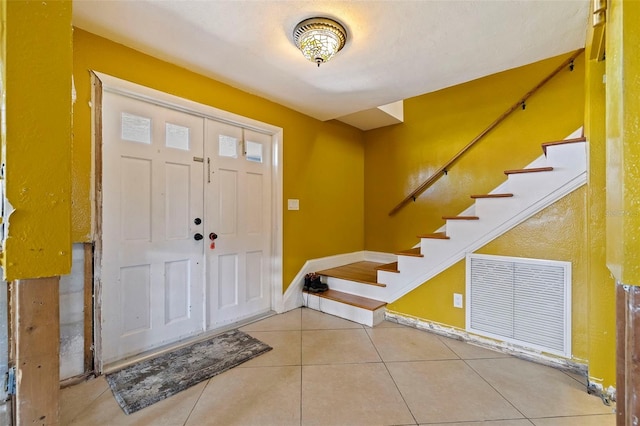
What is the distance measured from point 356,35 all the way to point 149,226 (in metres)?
2.09

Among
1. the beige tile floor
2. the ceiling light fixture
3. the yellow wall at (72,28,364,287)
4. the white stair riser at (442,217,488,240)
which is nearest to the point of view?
the beige tile floor

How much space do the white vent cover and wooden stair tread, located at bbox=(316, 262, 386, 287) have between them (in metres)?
0.92

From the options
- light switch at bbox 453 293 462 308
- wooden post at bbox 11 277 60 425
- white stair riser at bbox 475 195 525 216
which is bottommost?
light switch at bbox 453 293 462 308

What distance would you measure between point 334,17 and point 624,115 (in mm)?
1458

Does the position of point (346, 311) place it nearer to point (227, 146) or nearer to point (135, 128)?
point (227, 146)

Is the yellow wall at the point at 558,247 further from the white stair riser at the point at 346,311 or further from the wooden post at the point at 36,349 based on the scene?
the wooden post at the point at 36,349

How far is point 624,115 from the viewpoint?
2.63 ft

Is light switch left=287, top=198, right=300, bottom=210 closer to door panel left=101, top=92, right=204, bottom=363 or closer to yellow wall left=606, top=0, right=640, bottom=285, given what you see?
door panel left=101, top=92, right=204, bottom=363

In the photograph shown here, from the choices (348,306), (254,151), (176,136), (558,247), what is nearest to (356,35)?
(254,151)

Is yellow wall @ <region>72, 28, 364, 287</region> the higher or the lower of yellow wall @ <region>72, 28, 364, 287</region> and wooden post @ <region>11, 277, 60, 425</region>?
the higher

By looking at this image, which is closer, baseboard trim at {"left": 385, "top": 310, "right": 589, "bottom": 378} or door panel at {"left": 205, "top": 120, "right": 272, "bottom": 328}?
baseboard trim at {"left": 385, "top": 310, "right": 589, "bottom": 378}

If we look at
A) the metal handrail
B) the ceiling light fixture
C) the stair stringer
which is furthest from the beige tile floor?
the ceiling light fixture

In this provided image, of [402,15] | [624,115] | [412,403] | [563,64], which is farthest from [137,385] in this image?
[563,64]

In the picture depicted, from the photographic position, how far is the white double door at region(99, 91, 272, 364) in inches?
77.5
